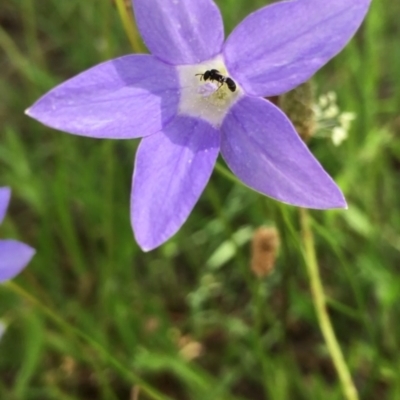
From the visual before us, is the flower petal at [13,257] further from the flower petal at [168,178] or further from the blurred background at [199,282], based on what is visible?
the blurred background at [199,282]

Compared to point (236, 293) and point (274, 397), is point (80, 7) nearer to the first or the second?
point (236, 293)

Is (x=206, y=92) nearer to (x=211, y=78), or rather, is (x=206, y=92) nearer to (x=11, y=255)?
(x=211, y=78)

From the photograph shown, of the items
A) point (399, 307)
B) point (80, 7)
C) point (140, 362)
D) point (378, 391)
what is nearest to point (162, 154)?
point (140, 362)

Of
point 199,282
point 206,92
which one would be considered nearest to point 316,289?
point 206,92

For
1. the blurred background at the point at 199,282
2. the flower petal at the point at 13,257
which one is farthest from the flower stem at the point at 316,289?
the flower petal at the point at 13,257

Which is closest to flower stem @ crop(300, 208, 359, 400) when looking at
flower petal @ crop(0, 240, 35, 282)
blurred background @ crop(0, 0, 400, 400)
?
blurred background @ crop(0, 0, 400, 400)

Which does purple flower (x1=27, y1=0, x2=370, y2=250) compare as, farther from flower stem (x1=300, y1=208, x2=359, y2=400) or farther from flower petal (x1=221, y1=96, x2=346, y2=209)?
flower stem (x1=300, y1=208, x2=359, y2=400)
